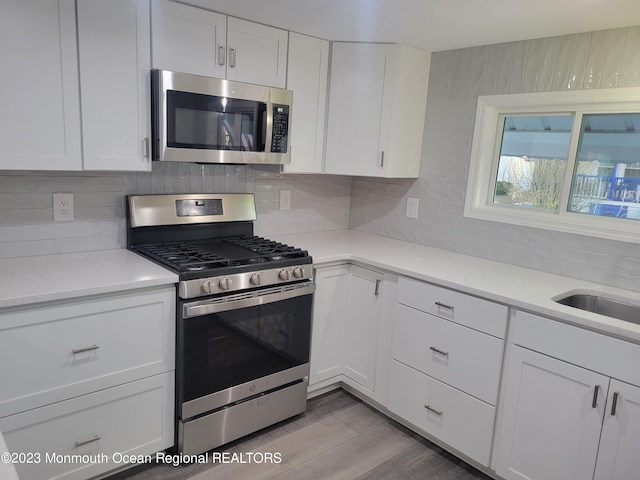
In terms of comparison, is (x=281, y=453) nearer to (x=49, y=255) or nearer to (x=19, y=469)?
(x=19, y=469)

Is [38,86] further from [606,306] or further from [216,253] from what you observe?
[606,306]

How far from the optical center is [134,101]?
2.07m

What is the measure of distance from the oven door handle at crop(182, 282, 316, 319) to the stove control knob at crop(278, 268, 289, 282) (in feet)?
0.18

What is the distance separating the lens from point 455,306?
2.18 m

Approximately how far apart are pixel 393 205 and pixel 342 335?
97 cm

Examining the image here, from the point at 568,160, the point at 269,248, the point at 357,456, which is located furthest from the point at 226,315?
the point at 568,160

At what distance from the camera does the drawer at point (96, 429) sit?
1.74m

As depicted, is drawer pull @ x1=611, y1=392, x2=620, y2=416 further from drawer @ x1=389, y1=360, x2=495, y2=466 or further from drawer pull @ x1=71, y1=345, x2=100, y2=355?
drawer pull @ x1=71, y1=345, x2=100, y2=355

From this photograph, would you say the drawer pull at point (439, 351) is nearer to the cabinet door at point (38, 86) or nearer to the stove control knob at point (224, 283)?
the stove control knob at point (224, 283)

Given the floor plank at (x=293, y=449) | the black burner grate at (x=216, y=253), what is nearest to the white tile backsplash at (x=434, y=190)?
the black burner grate at (x=216, y=253)

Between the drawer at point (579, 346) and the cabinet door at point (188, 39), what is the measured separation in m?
1.83

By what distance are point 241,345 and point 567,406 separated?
1418 mm

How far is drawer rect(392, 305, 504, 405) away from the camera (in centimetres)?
208

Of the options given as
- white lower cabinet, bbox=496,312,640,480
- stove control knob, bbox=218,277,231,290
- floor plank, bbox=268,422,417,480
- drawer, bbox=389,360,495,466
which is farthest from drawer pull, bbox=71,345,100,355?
white lower cabinet, bbox=496,312,640,480
